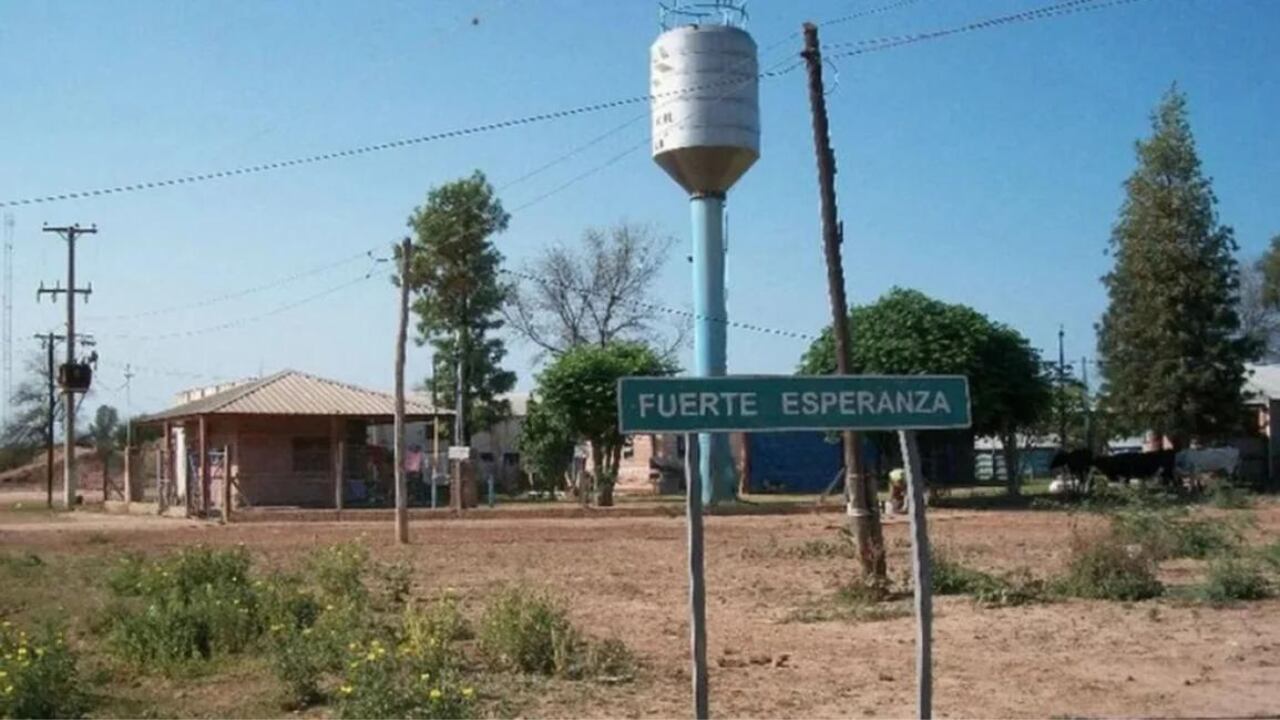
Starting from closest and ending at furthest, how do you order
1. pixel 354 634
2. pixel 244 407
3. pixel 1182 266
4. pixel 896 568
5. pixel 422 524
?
pixel 354 634, pixel 896 568, pixel 422 524, pixel 244 407, pixel 1182 266

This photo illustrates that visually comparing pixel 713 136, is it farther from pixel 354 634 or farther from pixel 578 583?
pixel 354 634

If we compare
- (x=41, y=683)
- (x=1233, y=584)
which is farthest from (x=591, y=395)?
(x=41, y=683)

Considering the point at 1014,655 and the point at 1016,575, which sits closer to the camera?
the point at 1014,655

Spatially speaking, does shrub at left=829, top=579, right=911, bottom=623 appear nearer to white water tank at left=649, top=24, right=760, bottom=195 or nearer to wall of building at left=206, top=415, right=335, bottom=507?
white water tank at left=649, top=24, right=760, bottom=195

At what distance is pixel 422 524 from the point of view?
38.2m

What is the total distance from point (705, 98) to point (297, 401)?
16.6 m

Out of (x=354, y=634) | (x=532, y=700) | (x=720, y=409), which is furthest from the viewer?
(x=354, y=634)

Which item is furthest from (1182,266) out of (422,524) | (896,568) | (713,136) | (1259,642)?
(1259,642)

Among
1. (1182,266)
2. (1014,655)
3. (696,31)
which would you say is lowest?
(1014,655)

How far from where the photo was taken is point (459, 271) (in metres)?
59.1

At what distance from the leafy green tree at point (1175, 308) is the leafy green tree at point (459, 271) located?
2353cm

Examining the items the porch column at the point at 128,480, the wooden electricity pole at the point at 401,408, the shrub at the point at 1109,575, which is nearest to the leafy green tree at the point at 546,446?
the porch column at the point at 128,480

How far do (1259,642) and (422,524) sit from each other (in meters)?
26.9

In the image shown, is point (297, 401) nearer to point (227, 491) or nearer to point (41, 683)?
point (227, 491)
